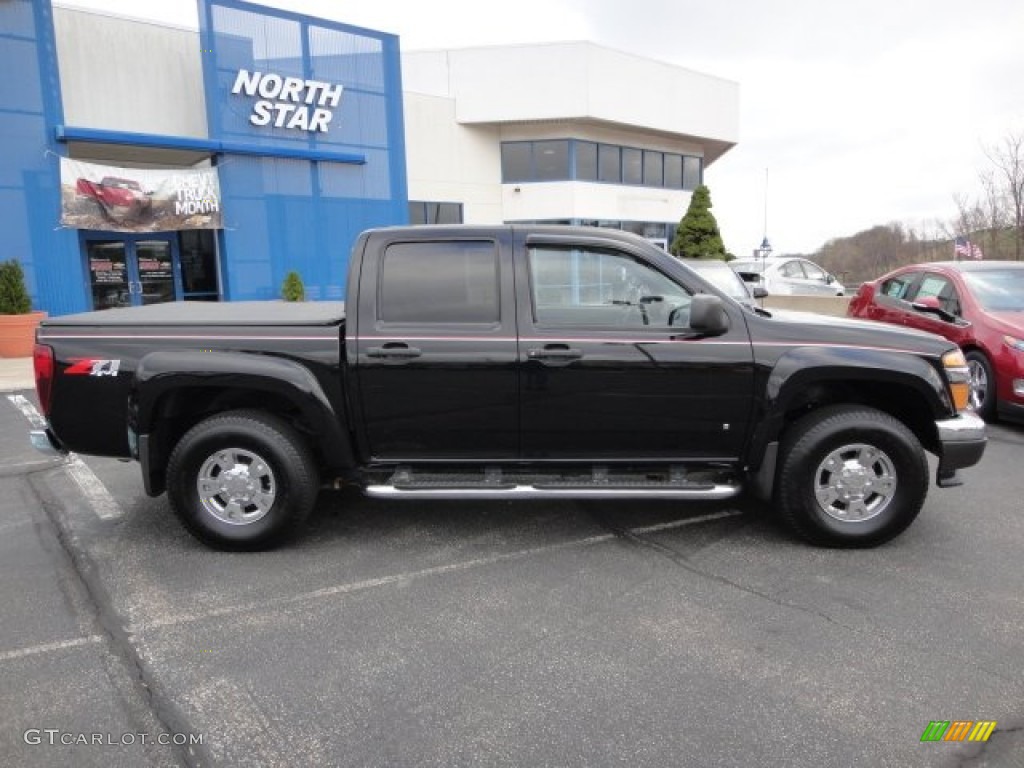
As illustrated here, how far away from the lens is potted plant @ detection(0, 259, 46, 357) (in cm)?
1256

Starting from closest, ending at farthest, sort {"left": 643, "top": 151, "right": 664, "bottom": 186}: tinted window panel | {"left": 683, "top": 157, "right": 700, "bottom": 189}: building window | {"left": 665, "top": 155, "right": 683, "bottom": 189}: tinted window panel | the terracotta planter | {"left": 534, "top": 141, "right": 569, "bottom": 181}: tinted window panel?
1. the terracotta planter
2. {"left": 534, "top": 141, "right": 569, "bottom": 181}: tinted window panel
3. {"left": 643, "top": 151, "right": 664, "bottom": 186}: tinted window panel
4. {"left": 665, "top": 155, "right": 683, "bottom": 189}: tinted window panel
5. {"left": 683, "top": 157, "right": 700, "bottom": 189}: building window

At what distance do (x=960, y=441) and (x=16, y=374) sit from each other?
12543mm

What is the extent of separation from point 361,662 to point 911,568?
2.96 metres

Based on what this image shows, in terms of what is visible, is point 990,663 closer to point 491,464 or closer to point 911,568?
point 911,568

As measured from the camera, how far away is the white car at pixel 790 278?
18406 millimetres

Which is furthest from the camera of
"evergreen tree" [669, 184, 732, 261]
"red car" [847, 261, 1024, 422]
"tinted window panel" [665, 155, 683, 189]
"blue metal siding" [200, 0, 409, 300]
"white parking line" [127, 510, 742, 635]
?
"tinted window panel" [665, 155, 683, 189]

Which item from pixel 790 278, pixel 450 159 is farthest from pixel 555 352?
pixel 450 159

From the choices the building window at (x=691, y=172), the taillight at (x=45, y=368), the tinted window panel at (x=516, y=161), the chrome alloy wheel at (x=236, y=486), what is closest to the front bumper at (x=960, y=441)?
the chrome alloy wheel at (x=236, y=486)

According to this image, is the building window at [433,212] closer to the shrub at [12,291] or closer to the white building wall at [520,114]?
the white building wall at [520,114]

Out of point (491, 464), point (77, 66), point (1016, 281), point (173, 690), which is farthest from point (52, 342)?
point (77, 66)

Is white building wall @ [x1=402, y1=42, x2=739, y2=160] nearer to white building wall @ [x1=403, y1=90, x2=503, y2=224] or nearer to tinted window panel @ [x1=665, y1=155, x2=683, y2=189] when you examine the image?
white building wall @ [x1=403, y1=90, x2=503, y2=224]

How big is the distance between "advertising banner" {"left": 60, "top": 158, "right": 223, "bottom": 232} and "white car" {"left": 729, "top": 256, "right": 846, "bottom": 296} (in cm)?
1261

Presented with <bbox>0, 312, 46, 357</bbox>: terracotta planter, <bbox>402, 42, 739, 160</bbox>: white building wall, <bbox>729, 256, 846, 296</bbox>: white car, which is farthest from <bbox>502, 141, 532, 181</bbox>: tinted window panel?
<bbox>0, 312, 46, 357</bbox>: terracotta planter

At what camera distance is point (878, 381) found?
4.08m
